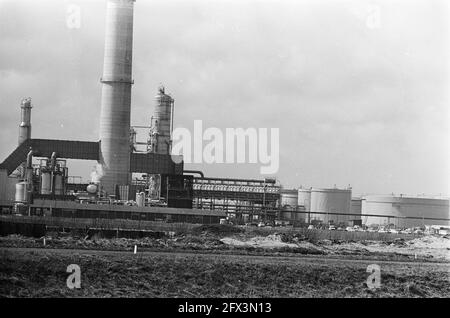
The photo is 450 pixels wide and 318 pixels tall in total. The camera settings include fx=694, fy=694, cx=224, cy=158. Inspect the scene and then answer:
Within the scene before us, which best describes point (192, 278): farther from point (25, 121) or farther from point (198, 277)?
point (25, 121)

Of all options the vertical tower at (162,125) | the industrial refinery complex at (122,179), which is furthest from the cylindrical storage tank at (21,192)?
the vertical tower at (162,125)

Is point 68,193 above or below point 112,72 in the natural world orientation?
below

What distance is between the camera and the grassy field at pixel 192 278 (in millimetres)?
24469

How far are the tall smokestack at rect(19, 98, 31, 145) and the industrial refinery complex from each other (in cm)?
11

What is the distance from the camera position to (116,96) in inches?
2815

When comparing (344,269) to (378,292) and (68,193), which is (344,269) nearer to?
(378,292)

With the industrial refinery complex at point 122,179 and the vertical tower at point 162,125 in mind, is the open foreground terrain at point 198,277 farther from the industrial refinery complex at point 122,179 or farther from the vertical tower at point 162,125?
the vertical tower at point 162,125

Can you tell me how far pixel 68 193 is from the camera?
257ft

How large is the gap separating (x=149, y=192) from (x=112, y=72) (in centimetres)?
1543

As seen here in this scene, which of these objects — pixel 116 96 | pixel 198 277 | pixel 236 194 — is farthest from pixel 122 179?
pixel 198 277

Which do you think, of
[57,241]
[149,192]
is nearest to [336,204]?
[149,192]

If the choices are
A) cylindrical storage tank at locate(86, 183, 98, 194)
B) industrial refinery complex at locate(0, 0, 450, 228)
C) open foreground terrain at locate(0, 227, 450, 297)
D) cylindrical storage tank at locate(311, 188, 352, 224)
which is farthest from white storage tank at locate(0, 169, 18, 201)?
cylindrical storage tank at locate(311, 188, 352, 224)

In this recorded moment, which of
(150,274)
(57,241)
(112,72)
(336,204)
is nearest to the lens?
(150,274)
